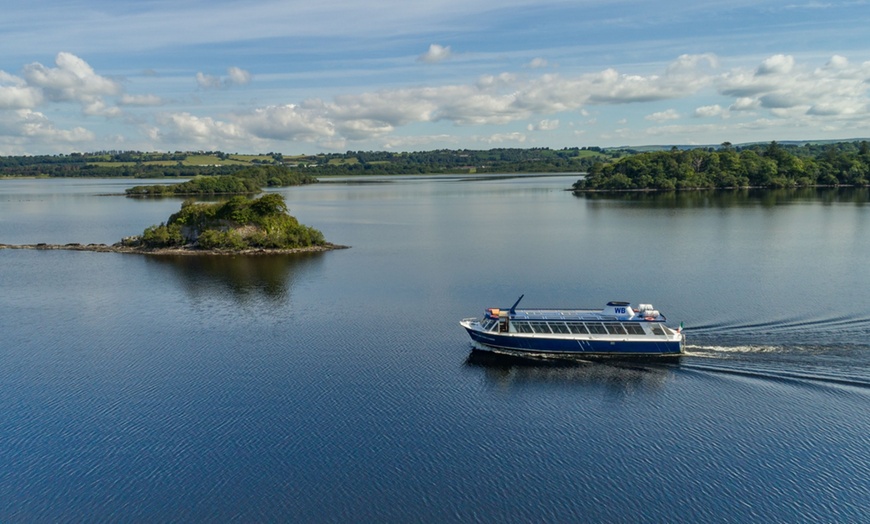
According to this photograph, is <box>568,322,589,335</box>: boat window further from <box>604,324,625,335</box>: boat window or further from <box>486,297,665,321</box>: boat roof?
<box>604,324,625,335</box>: boat window

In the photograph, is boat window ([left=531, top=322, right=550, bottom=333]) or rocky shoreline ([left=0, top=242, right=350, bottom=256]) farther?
rocky shoreline ([left=0, top=242, right=350, bottom=256])

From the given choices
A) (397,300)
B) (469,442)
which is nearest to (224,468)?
(469,442)

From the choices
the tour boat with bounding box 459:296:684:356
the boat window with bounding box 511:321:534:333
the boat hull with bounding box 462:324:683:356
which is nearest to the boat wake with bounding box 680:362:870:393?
the boat hull with bounding box 462:324:683:356

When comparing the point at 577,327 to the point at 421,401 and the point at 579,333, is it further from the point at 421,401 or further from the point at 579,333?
the point at 421,401

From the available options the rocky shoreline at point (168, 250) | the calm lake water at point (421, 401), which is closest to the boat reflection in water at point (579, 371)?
the calm lake water at point (421, 401)

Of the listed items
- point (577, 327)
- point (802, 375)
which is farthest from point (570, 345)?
point (802, 375)

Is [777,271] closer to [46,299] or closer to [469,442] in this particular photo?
[469,442]
